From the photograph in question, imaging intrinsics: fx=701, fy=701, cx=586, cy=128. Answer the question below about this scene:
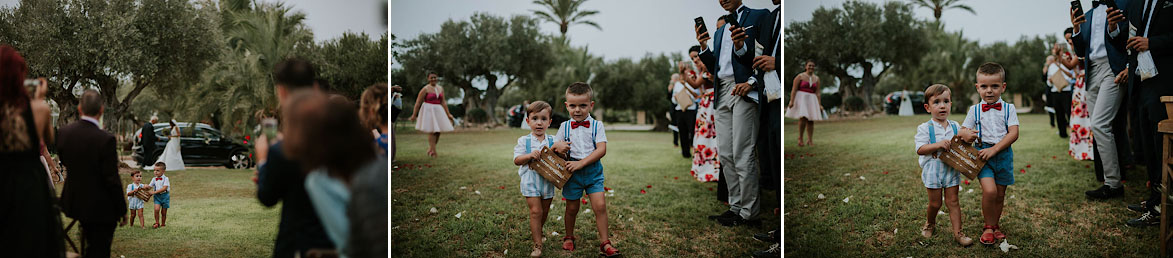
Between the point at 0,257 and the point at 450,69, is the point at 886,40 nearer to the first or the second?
the point at 450,69

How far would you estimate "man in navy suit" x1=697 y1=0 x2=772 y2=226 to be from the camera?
486 centimetres

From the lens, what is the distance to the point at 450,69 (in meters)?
5.54

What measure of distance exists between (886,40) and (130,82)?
5185 mm

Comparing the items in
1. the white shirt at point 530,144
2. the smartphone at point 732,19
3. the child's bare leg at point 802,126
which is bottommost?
the white shirt at point 530,144

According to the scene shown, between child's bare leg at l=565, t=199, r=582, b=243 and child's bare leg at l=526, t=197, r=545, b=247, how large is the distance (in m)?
0.19

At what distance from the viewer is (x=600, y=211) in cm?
463

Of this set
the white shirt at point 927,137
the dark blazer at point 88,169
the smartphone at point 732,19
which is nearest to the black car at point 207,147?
the dark blazer at point 88,169

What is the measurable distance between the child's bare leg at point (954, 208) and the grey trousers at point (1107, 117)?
3.09ft

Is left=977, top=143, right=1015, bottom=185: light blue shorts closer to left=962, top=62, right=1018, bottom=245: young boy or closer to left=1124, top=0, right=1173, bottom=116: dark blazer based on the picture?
left=962, top=62, right=1018, bottom=245: young boy

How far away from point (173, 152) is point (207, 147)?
208 mm

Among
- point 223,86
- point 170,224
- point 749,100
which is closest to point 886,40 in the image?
point 749,100

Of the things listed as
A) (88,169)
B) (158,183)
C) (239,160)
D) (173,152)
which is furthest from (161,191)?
(88,169)

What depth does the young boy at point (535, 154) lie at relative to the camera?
4551 millimetres

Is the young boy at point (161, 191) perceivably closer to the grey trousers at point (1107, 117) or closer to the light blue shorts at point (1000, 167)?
the light blue shorts at point (1000, 167)
